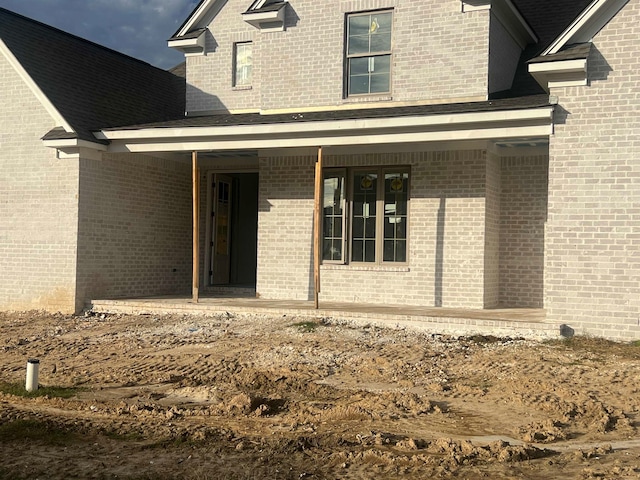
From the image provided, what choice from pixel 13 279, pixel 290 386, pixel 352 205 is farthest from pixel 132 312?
pixel 290 386

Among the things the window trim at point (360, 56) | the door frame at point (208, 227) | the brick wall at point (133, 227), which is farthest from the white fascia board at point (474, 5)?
the brick wall at point (133, 227)

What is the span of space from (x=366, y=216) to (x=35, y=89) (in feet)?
23.5

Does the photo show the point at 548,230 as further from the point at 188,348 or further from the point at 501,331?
the point at 188,348

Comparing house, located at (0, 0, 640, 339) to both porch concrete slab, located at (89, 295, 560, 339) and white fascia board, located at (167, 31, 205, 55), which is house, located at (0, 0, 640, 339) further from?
white fascia board, located at (167, 31, 205, 55)

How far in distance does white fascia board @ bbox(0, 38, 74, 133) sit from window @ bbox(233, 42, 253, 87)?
13.8 feet

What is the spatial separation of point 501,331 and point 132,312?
7.14 metres

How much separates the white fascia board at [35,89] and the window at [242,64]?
4.22 m

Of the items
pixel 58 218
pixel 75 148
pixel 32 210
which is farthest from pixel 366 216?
pixel 32 210

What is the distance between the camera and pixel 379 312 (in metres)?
12.8

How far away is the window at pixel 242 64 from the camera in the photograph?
55.8 feet

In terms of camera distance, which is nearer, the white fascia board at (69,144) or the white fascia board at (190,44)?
the white fascia board at (69,144)

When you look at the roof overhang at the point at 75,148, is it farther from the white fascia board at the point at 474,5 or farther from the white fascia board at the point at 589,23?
the white fascia board at the point at 589,23

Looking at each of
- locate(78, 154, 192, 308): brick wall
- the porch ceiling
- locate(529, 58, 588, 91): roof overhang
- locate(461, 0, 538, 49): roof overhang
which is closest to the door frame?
locate(78, 154, 192, 308): brick wall

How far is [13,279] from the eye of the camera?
600 inches
